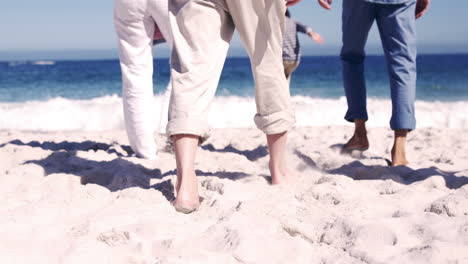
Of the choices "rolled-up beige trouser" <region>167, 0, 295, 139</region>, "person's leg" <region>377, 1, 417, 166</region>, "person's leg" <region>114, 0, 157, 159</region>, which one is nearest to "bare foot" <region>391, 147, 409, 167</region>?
"person's leg" <region>377, 1, 417, 166</region>

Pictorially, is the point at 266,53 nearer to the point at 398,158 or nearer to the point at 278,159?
the point at 278,159

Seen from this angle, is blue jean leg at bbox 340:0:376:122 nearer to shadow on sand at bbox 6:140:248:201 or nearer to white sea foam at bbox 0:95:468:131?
shadow on sand at bbox 6:140:248:201

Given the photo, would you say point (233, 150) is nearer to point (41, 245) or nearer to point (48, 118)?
point (41, 245)

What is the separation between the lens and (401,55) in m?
2.93

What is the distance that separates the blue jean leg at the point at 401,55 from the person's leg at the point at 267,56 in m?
0.93

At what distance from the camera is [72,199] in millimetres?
2217

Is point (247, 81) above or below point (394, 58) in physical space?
below

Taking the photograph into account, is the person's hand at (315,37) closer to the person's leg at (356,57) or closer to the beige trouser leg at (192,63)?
the person's leg at (356,57)

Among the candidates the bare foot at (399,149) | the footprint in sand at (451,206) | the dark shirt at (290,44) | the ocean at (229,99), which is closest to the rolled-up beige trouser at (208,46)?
the footprint in sand at (451,206)

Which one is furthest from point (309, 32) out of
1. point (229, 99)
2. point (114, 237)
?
point (229, 99)

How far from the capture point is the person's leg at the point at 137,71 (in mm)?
2975

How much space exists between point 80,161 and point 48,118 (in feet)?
13.7

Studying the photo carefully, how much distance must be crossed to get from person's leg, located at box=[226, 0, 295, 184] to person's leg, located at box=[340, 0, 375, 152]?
1010 mm

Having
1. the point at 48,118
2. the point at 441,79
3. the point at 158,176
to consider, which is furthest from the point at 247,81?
the point at 158,176
